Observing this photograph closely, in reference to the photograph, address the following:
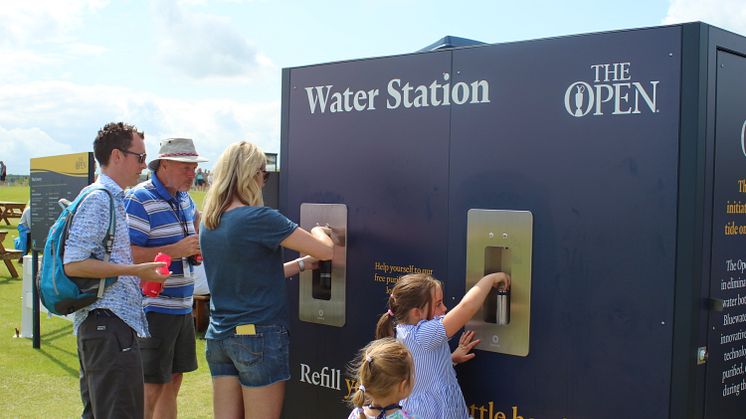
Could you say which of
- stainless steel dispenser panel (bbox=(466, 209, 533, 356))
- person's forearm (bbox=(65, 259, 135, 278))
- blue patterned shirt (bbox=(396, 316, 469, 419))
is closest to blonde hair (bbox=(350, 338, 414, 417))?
blue patterned shirt (bbox=(396, 316, 469, 419))

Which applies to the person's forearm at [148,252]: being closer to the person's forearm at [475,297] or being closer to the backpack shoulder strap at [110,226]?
the backpack shoulder strap at [110,226]

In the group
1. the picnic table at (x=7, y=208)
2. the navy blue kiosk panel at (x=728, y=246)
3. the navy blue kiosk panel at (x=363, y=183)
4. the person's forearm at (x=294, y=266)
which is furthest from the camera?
the picnic table at (x=7, y=208)

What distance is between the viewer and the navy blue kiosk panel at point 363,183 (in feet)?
11.7

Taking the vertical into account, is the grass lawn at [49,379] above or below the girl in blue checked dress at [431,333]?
below

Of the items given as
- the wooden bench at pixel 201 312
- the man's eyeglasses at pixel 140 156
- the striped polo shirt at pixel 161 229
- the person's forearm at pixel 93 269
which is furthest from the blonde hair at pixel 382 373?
the wooden bench at pixel 201 312

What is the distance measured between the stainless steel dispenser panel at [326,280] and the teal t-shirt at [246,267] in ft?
2.06

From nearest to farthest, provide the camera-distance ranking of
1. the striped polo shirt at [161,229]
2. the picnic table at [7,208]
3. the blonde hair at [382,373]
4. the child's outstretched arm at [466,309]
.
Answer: the blonde hair at [382,373]
the child's outstretched arm at [466,309]
the striped polo shirt at [161,229]
the picnic table at [7,208]

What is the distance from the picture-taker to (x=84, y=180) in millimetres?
6629

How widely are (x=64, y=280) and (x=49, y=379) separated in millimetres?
3577

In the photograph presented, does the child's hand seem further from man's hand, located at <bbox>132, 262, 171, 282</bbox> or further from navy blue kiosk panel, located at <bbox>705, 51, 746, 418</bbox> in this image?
man's hand, located at <bbox>132, 262, 171, 282</bbox>

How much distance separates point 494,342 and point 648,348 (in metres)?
0.67

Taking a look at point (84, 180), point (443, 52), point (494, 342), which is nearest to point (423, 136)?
point (443, 52)

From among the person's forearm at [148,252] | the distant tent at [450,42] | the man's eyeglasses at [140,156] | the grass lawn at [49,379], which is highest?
the distant tent at [450,42]

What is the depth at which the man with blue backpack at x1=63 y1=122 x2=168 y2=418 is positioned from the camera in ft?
10.5
